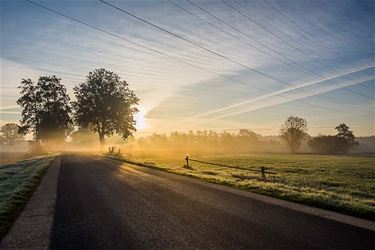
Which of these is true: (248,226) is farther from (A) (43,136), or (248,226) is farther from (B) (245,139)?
(B) (245,139)

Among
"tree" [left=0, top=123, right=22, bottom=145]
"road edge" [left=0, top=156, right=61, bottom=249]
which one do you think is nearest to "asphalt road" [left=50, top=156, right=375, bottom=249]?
"road edge" [left=0, top=156, right=61, bottom=249]

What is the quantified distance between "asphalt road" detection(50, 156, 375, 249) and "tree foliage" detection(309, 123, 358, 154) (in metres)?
103

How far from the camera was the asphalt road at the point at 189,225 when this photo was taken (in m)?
6.71

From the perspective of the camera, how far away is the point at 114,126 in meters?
59.9

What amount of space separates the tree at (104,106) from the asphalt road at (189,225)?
158 ft

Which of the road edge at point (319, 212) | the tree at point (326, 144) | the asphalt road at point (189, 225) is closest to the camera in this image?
the asphalt road at point (189, 225)

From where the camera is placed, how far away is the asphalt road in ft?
22.0

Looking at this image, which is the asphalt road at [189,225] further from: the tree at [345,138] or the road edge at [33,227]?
the tree at [345,138]

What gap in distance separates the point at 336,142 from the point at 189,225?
109 meters

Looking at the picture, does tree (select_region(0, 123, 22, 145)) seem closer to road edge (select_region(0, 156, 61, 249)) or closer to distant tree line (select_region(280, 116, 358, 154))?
→ distant tree line (select_region(280, 116, 358, 154))

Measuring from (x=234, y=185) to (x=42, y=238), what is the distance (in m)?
10.9

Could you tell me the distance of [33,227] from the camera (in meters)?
8.20

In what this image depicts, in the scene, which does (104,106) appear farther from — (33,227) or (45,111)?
(33,227)

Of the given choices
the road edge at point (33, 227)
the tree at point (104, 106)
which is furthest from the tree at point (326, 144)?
the road edge at point (33, 227)
